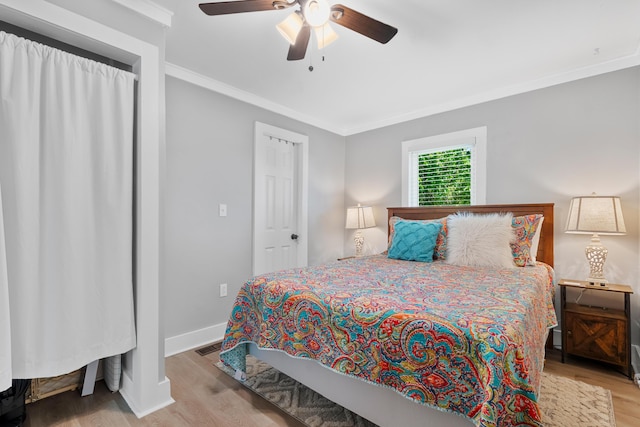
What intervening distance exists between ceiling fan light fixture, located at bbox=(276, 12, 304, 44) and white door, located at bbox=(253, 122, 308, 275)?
156cm

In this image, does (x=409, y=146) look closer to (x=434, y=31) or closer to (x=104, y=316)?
(x=434, y=31)

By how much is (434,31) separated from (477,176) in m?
1.69

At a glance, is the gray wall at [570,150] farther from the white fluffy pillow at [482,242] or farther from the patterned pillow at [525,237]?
the white fluffy pillow at [482,242]

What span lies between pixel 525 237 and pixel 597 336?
2.81 feet

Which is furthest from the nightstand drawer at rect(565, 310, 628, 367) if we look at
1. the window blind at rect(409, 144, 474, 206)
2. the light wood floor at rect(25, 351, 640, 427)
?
the window blind at rect(409, 144, 474, 206)

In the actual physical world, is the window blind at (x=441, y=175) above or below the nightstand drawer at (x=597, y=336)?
above

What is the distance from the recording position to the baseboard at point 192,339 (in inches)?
100

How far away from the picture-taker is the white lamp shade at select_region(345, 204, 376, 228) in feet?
12.8

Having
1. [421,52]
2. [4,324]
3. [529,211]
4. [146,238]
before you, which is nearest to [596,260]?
[529,211]

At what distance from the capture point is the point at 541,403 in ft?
6.08

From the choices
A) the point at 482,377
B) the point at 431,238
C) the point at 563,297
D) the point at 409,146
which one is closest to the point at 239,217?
the point at 431,238

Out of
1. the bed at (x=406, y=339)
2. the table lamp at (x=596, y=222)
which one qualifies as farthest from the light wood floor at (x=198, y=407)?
the table lamp at (x=596, y=222)

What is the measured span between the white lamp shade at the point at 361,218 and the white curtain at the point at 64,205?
2.64 m

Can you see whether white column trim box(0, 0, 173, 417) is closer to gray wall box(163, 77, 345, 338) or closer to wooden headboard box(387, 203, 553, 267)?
gray wall box(163, 77, 345, 338)
